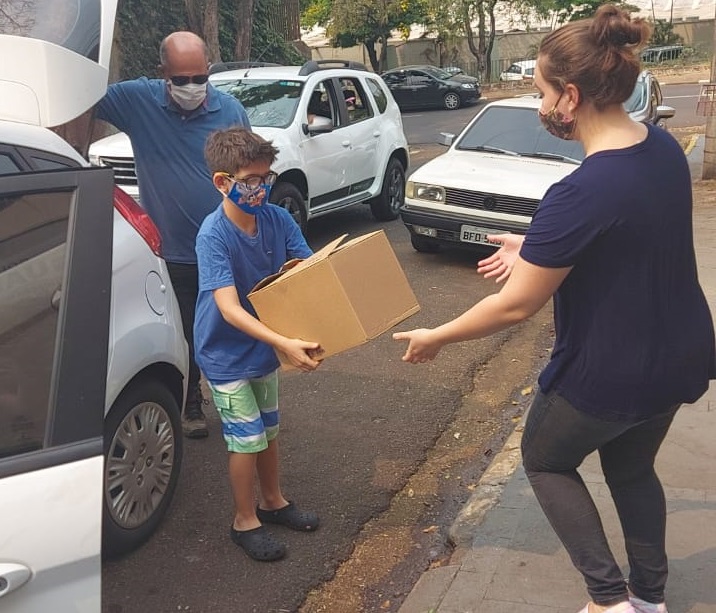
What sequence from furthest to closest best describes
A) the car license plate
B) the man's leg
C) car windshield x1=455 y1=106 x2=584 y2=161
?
car windshield x1=455 y1=106 x2=584 y2=161, the car license plate, the man's leg

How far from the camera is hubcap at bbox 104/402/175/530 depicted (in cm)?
325

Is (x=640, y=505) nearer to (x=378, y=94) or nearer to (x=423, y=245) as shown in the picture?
(x=423, y=245)

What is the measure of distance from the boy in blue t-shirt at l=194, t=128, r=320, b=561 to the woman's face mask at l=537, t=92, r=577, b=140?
1029 mm

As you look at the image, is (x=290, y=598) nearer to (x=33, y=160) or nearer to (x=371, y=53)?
(x=33, y=160)

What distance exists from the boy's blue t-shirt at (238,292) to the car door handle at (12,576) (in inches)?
56.5

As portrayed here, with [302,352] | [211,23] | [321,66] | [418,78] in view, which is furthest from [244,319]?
[418,78]

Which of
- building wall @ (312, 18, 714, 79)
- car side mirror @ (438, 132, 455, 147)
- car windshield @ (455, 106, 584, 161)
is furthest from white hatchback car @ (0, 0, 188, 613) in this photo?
building wall @ (312, 18, 714, 79)

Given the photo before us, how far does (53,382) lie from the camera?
1.89m

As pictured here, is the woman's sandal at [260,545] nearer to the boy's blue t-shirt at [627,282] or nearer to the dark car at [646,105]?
the boy's blue t-shirt at [627,282]

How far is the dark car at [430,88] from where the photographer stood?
29.0 meters

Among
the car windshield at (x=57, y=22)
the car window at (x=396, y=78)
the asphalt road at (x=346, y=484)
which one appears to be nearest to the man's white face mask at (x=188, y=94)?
the car windshield at (x=57, y=22)

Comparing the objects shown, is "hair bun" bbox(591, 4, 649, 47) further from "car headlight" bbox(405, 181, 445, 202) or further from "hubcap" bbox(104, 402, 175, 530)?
"car headlight" bbox(405, 181, 445, 202)

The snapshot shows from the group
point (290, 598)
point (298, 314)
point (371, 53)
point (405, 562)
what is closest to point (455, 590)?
point (405, 562)

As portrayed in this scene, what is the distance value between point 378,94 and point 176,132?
6.61 meters
